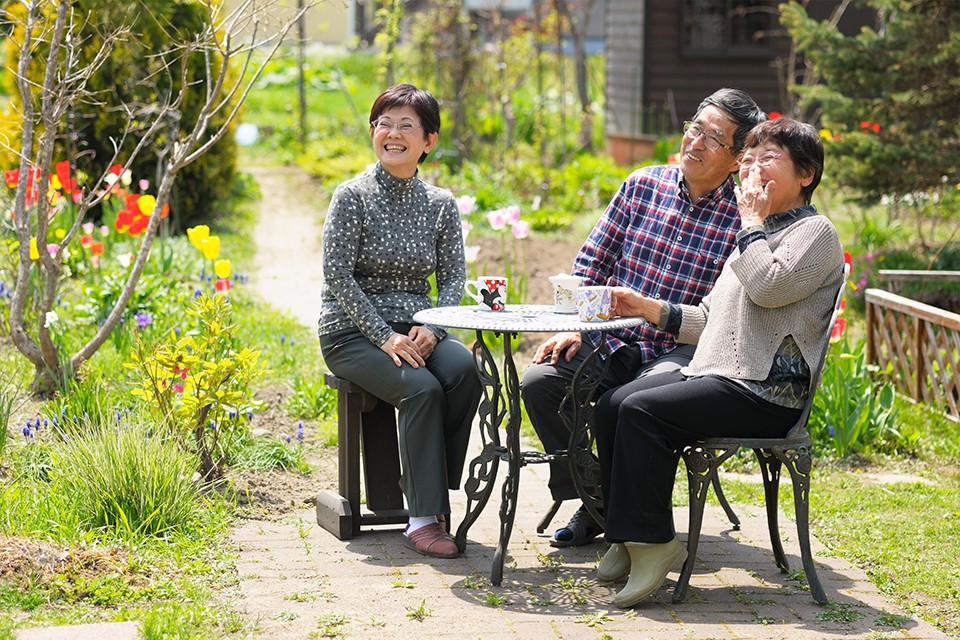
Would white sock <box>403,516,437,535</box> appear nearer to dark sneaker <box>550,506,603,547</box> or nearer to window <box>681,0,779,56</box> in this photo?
dark sneaker <box>550,506,603,547</box>

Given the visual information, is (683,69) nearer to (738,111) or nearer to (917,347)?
(917,347)

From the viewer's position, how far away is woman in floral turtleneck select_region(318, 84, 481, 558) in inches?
154

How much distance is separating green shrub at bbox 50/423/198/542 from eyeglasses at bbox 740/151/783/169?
207cm

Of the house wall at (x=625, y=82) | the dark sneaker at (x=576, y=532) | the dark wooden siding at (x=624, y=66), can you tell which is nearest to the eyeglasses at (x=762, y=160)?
the dark sneaker at (x=576, y=532)

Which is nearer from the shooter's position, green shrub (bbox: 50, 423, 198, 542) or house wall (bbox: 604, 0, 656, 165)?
green shrub (bbox: 50, 423, 198, 542)

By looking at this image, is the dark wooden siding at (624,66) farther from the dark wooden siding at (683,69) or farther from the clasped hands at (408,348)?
the clasped hands at (408,348)

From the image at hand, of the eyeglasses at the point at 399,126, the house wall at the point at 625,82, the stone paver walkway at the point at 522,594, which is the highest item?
the house wall at the point at 625,82

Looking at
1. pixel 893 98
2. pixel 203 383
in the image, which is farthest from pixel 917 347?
pixel 203 383

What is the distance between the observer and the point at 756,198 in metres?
3.50

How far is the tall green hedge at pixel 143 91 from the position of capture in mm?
8508

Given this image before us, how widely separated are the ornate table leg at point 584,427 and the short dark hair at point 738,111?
2.56 ft

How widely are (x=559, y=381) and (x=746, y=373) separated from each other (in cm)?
71

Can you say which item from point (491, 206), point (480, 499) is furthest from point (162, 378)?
point (491, 206)

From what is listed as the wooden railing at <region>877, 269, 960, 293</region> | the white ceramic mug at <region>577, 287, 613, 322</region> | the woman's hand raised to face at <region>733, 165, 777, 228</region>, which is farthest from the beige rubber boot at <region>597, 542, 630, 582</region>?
the wooden railing at <region>877, 269, 960, 293</region>
